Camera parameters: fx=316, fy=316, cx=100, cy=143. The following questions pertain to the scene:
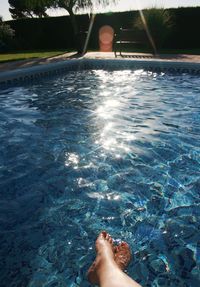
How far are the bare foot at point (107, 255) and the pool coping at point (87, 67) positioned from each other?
8.53 meters

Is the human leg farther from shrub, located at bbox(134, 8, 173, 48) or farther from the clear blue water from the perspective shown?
shrub, located at bbox(134, 8, 173, 48)

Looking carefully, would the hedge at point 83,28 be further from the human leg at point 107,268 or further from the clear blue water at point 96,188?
the human leg at point 107,268

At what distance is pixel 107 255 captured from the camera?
293 centimetres

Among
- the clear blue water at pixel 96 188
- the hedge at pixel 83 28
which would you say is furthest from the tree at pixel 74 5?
the clear blue water at pixel 96 188

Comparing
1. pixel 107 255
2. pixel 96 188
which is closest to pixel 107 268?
pixel 107 255

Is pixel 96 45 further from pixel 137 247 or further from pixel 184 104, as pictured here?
pixel 137 247

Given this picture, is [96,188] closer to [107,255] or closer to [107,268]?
[107,255]

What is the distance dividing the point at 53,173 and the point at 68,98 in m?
4.52

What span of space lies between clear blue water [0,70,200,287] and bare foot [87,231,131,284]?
0.20m

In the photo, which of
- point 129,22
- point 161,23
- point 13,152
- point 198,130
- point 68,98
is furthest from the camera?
point 129,22

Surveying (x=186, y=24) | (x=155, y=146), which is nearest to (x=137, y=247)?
(x=155, y=146)

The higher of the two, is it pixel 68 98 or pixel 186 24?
pixel 186 24

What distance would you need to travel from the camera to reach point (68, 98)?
9117 millimetres

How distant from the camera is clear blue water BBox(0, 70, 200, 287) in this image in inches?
128
